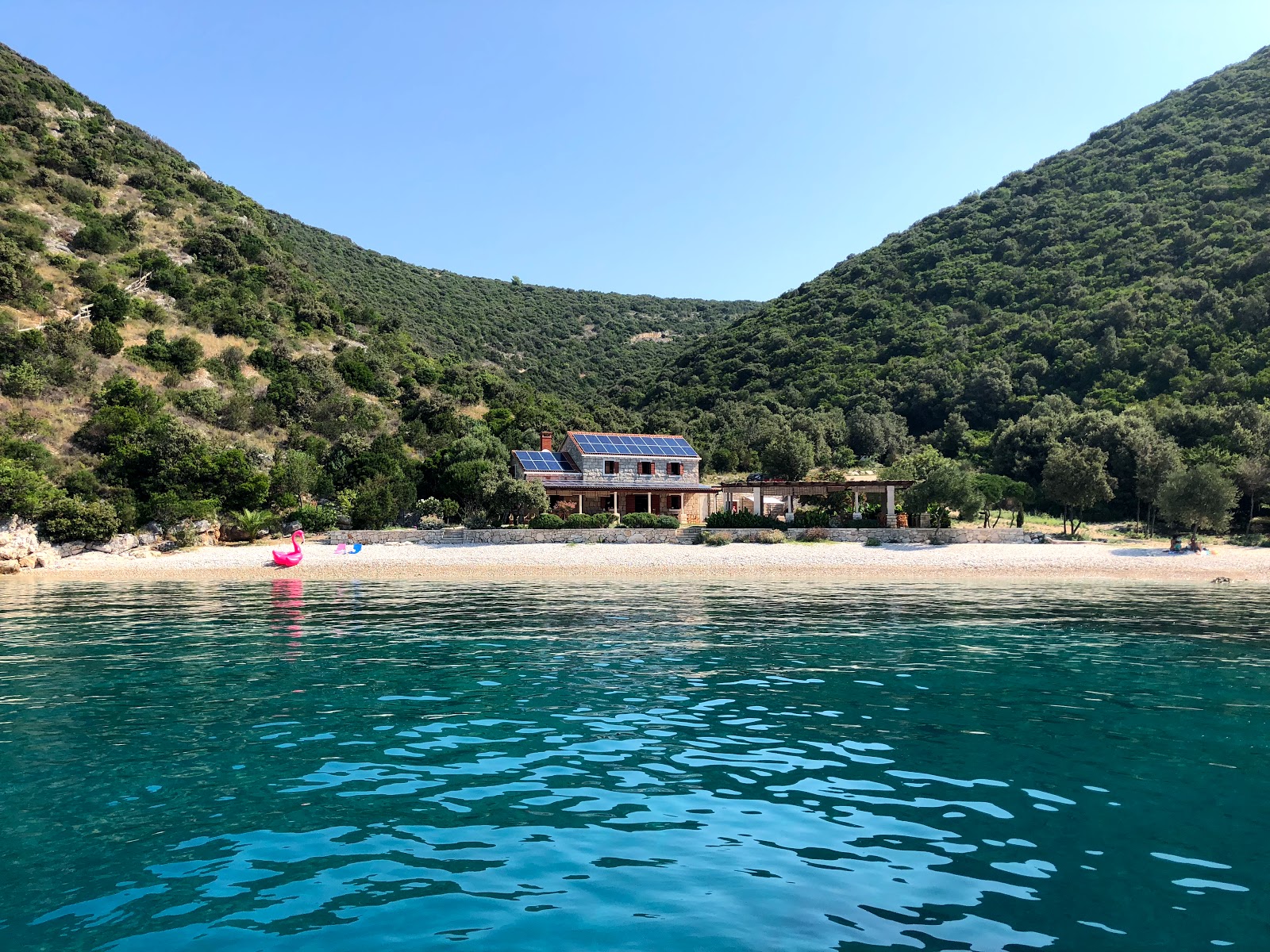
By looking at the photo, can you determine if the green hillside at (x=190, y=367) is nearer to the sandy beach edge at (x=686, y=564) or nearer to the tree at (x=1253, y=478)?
the sandy beach edge at (x=686, y=564)

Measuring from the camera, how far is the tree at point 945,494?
49.8m

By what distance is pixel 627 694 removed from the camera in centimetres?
1372

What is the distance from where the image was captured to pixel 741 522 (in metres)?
50.6

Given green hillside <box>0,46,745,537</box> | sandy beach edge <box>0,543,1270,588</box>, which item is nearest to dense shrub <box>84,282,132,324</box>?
green hillside <box>0,46,745,537</box>

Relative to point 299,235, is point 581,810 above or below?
below

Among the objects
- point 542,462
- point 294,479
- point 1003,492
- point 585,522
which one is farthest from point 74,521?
point 1003,492

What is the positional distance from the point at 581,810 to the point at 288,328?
82.4 metres

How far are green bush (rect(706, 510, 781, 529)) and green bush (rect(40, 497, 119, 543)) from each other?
109ft

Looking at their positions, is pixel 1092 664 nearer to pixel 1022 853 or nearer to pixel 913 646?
pixel 913 646

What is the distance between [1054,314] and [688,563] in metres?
71.7

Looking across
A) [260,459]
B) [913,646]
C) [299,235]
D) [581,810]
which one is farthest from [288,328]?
[581,810]

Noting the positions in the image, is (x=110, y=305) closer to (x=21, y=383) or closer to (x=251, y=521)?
(x=21, y=383)

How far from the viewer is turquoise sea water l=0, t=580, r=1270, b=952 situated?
5816mm

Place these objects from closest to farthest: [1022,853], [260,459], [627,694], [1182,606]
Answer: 1. [1022,853]
2. [627,694]
3. [1182,606]
4. [260,459]
